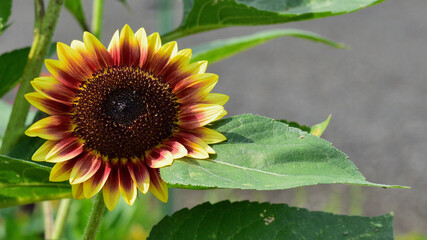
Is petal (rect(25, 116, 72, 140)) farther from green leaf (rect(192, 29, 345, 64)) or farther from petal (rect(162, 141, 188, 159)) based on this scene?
green leaf (rect(192, 29, 345, 64))

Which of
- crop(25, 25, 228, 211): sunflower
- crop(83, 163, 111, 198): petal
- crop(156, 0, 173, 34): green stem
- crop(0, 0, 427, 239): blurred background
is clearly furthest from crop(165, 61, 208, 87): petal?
crop(0, 0, 427, 239): blurred background

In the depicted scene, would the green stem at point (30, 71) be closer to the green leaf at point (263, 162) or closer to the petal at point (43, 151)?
the petal at point (43, 151)

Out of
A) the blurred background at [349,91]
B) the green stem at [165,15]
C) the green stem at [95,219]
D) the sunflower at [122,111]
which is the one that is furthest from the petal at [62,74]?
the blurred background at [349,91]

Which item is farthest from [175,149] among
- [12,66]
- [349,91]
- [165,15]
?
[349,91]

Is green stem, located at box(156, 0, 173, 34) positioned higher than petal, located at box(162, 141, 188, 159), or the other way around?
petal, located at box(162, 141, 188, 159)

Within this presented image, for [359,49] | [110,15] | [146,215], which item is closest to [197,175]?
[146,215]

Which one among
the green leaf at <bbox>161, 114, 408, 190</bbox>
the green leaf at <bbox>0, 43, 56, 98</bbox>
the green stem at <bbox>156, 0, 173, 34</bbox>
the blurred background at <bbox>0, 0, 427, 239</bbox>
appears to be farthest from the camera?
the blurred background at <bbox>0, 0, 427, 239</bbox>

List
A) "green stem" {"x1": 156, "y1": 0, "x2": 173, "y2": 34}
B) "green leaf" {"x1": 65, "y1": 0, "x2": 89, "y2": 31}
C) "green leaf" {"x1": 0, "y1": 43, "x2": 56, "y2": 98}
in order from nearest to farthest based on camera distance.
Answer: "green leaf" {"x1": 0, "y1": 43, "x2": 56, "y2": 98}, "green leaf" {"x1": 65, "y1": 0, "x2": 89, "y2": 31}, "green stem" {"x1": 156, "y1": 0, "x2": 173, "y2": 34}

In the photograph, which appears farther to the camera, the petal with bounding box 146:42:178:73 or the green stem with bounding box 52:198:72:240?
Answer: the green stem with bounding box 52:198:72:240
